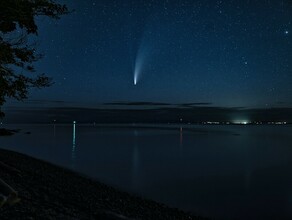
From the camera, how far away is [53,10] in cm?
1455

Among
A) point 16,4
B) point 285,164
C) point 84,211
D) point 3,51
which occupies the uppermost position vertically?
point 16,4

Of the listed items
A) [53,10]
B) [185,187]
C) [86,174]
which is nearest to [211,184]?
[185,187]

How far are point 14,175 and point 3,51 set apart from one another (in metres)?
5.89

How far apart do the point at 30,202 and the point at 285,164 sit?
147ft

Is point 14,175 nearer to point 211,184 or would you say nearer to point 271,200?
point 271,200

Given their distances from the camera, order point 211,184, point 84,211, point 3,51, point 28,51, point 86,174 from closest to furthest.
Result: point 84,211 < point 3,51 < point 28,51 < point 211,184 < point 86,174

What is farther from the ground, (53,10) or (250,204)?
(53,10)

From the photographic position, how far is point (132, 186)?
1126 inches

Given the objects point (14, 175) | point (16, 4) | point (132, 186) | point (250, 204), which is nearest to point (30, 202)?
point (14, 175)

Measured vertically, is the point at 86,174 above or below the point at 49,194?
below

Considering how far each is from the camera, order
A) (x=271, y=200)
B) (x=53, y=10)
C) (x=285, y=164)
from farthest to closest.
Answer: (x=285, y=164) < (x=271, y=200) < (x=53, y=10)

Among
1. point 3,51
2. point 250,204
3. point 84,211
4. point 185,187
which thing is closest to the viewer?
point 84,211

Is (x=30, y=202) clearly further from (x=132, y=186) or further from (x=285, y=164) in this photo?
(x=285, y=164)

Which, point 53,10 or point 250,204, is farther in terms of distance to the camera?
point 250,204
